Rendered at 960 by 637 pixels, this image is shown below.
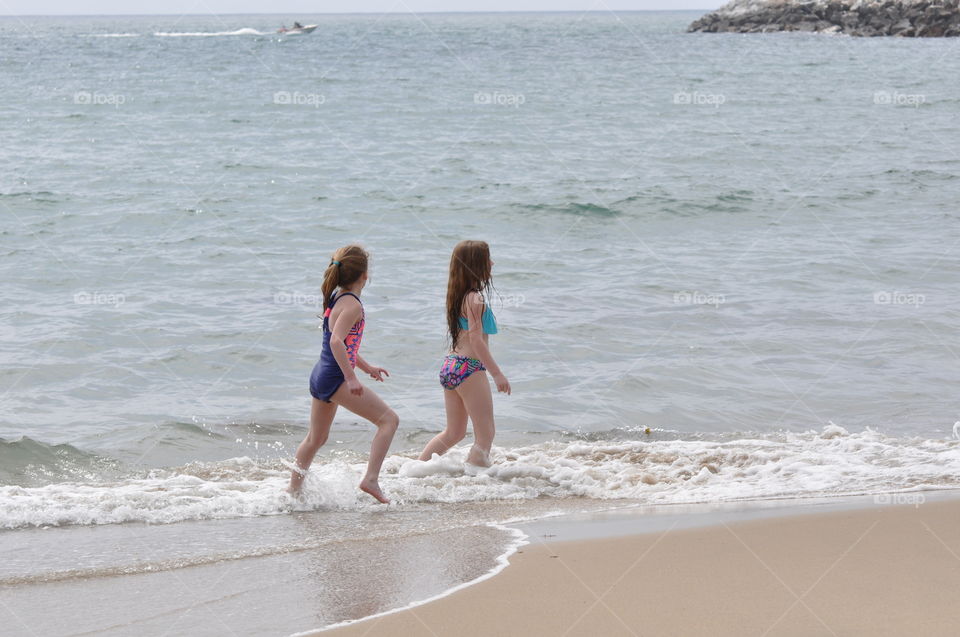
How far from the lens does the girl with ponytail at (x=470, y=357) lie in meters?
6.18

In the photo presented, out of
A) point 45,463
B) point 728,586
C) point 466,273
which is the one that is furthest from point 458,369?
point 45,463

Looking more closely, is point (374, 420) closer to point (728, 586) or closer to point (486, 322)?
point (486, 322)

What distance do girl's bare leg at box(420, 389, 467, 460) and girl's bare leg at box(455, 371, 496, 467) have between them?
0.06 metres

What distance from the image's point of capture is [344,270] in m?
5.82

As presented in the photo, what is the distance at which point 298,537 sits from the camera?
17.4ft

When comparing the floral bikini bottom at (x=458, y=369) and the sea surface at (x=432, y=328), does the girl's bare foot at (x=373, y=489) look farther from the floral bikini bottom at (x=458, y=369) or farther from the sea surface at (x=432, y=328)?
the floral bikini bottom at (x=458, y=369)

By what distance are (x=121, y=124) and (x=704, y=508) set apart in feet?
70.6

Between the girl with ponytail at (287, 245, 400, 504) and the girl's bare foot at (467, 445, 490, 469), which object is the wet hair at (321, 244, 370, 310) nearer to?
the girl with ponytail at (287, 245, 400, 504)

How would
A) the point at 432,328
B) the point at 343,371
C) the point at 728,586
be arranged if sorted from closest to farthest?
the point at 728,586 < the point at 343,371 < the point at 432,328

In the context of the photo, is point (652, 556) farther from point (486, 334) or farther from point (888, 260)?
point (888, 260)

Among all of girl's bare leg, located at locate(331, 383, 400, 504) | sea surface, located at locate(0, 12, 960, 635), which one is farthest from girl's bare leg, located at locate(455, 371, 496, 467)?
girl's bare leg, located at locate(331, 383, 400, 504)

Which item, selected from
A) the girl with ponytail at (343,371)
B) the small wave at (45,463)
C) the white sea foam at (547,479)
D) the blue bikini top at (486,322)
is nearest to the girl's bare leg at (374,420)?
the girl with ponytail at (343,371)

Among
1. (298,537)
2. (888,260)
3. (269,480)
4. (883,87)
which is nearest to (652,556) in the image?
(298,537)

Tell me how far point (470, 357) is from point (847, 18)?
247 ft
